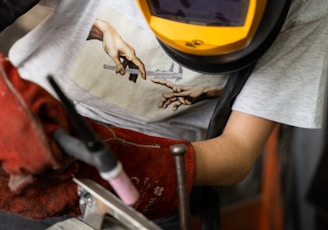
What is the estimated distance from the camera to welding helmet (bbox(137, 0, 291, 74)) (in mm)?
590

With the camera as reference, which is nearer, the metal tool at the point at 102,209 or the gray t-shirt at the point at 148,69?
the metal tool at the point at 102,209

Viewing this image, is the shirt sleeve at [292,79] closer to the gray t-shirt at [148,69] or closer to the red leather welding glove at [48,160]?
the gray t-shirt at [148,69]

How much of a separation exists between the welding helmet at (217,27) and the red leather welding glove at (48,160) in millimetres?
103

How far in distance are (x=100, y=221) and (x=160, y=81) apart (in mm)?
240

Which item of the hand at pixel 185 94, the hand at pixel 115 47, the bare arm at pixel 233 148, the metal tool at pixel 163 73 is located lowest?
the bare arm at pixel 233 148

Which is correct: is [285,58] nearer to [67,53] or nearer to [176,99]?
[176,99]

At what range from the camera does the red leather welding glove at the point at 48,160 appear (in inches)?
16.9

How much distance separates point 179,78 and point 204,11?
0.36 feet

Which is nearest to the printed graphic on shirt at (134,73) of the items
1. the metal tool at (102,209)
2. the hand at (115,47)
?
the hand at (115,47)

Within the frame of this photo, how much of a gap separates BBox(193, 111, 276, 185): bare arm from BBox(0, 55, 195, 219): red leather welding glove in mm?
42

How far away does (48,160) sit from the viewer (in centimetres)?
43

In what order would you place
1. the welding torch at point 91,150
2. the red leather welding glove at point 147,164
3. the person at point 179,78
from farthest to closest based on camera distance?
the person at point 179,78
the red leather welding glove at point 147,164
the welding torch at point 91,150

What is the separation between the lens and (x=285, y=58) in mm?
663

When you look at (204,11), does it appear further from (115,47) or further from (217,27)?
(115,47)
